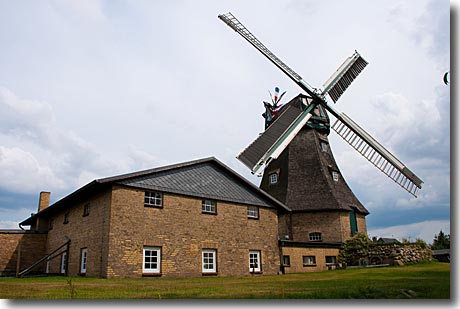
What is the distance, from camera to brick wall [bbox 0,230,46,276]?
68.8ft

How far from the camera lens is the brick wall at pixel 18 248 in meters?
21.0

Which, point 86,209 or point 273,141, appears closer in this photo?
point 86,209

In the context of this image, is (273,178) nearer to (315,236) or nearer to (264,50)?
(315,236)

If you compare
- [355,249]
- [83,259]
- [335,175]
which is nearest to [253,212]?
[355,249]

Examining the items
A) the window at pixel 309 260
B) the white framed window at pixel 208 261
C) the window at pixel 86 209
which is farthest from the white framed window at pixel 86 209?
the window at pixel 309 260

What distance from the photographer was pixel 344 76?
24516mm

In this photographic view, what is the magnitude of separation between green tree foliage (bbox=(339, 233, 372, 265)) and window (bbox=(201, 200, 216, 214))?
32.2ft

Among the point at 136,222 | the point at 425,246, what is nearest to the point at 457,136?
the point at 136,222

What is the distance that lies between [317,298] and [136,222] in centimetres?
1000

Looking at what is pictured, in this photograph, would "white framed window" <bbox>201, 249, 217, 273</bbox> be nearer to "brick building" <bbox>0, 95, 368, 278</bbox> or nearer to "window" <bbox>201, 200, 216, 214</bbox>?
"brick building" <bbox>0, 95, 368, 278</bbox>

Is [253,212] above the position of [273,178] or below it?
below

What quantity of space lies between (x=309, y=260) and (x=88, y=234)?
12.4 metres

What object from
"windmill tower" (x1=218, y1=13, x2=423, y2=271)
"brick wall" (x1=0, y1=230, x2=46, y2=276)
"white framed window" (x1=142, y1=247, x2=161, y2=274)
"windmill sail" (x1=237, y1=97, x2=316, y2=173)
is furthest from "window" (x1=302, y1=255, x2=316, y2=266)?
"brick wall" (x1=0, y1=230, x2=46, y2=276)

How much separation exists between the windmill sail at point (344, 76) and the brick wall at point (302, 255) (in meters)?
9.20
